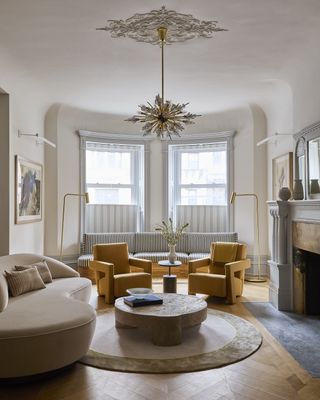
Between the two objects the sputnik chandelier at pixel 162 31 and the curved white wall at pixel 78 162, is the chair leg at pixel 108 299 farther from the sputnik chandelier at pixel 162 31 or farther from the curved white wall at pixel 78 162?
the sputnik chandelier at pixel 162 31

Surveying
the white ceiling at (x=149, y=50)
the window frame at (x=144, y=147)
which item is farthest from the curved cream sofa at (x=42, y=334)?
the window frame at (x=144, y=147)

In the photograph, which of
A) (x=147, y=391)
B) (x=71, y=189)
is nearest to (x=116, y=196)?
(x=71, y=189)

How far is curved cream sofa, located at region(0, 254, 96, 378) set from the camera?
3100 mm

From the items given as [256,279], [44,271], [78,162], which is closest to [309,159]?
[256,279]

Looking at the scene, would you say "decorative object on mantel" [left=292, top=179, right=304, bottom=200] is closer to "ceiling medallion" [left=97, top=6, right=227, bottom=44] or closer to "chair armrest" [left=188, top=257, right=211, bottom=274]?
"chair armrest" [left=188, top=257, right=211, bottom=274]

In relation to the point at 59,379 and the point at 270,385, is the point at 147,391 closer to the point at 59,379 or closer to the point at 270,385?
the point at 59,379

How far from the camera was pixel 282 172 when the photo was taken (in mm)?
6703

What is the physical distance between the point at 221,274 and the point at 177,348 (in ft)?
8.29

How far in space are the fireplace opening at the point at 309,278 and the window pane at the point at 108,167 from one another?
13.9ft

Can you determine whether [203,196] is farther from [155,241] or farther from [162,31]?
[162,31]

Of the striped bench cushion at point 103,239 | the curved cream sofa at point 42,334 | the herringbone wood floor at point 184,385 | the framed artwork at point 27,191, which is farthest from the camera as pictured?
the striped bench cushion at point 103,239

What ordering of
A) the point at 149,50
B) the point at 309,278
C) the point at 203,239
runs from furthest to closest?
the point at 203,239 < the point at 309,278 < the point at 149,50

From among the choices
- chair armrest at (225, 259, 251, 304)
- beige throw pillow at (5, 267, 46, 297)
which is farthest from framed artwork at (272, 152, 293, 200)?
beige throw pillow at (5, 267, 46, 297)

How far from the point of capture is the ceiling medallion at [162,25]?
4012mm
